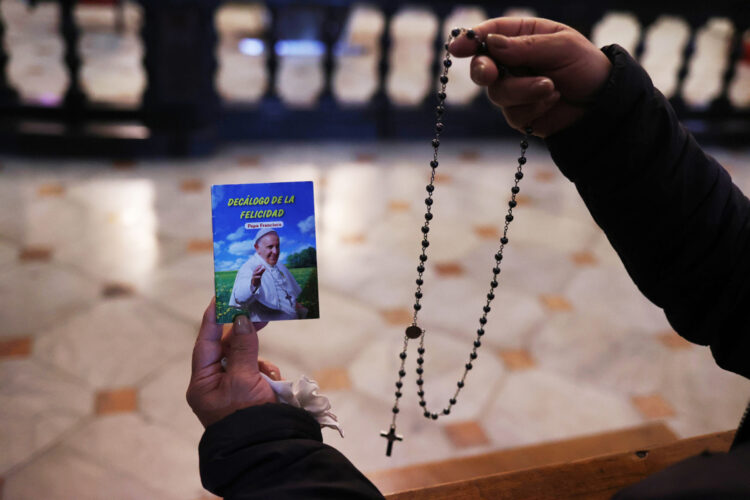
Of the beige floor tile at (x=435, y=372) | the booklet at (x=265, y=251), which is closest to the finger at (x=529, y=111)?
the booklet at (x=265, y=251)

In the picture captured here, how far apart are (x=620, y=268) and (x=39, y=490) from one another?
105 inches

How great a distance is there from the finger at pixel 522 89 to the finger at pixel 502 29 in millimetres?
57

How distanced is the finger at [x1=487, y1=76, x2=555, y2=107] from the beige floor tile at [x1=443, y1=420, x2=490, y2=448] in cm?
145

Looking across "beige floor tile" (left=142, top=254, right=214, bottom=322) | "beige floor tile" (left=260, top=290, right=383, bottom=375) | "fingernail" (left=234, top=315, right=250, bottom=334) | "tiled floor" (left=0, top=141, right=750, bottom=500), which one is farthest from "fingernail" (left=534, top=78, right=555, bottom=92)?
"beige floor tile" (left=142, top=254, right=214, bottom=322)

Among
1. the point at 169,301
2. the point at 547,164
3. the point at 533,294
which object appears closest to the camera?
the point at 169,301

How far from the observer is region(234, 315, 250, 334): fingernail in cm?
79

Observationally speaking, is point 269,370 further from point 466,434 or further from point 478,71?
point 466,434

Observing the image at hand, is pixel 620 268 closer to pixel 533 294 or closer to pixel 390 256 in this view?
pixel 533 294

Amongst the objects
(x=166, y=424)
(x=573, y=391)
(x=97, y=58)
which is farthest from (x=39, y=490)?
(x=97, y=58)

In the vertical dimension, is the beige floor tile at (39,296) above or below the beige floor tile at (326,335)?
above

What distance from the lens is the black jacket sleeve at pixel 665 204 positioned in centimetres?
84

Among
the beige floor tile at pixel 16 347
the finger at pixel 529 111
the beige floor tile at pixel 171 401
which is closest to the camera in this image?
the finger at pixel 529 111

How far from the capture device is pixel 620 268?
3.08 m

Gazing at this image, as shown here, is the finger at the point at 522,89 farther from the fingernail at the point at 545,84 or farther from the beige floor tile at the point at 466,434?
the beige floor tile at the point at 466,434
